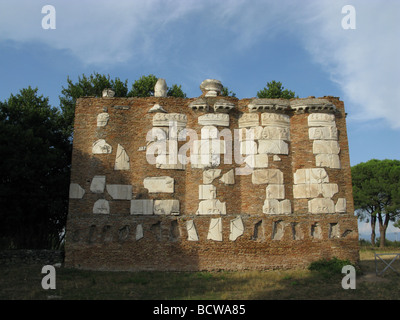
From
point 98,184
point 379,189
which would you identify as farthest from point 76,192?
point 379,189

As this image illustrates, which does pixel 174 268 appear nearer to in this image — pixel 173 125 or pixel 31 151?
pixel 173 125

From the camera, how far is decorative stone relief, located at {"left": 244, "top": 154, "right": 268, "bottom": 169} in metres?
15.7

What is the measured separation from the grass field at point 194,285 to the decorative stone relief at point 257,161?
Result: 421 centimetres

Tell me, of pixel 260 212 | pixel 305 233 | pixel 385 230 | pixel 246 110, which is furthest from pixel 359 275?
pixel 385 230

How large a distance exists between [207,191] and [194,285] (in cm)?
410

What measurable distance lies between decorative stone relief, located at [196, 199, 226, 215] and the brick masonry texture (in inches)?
6.8

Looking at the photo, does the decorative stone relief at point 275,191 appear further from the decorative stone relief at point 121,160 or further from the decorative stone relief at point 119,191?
the decorative stone relief at point 121,160

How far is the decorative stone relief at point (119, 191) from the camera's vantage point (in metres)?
15.4

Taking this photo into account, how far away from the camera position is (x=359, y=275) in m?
13.7

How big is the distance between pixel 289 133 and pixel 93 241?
30.4 feet

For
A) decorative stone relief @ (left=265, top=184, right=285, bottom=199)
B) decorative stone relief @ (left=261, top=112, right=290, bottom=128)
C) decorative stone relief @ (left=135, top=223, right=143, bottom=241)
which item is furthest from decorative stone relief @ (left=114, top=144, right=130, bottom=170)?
decorative stone relief @ (left=261, top=112, right=290, bottom=128)

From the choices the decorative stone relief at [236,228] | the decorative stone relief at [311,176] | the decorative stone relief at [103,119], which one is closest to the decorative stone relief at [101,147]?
the decorative stone relief at [103,119]

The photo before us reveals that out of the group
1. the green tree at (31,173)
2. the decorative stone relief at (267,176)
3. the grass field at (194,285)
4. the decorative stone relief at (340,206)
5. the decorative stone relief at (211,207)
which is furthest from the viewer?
the green tree at (31,173)

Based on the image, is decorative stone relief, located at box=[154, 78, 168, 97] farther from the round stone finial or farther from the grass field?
the grass field
